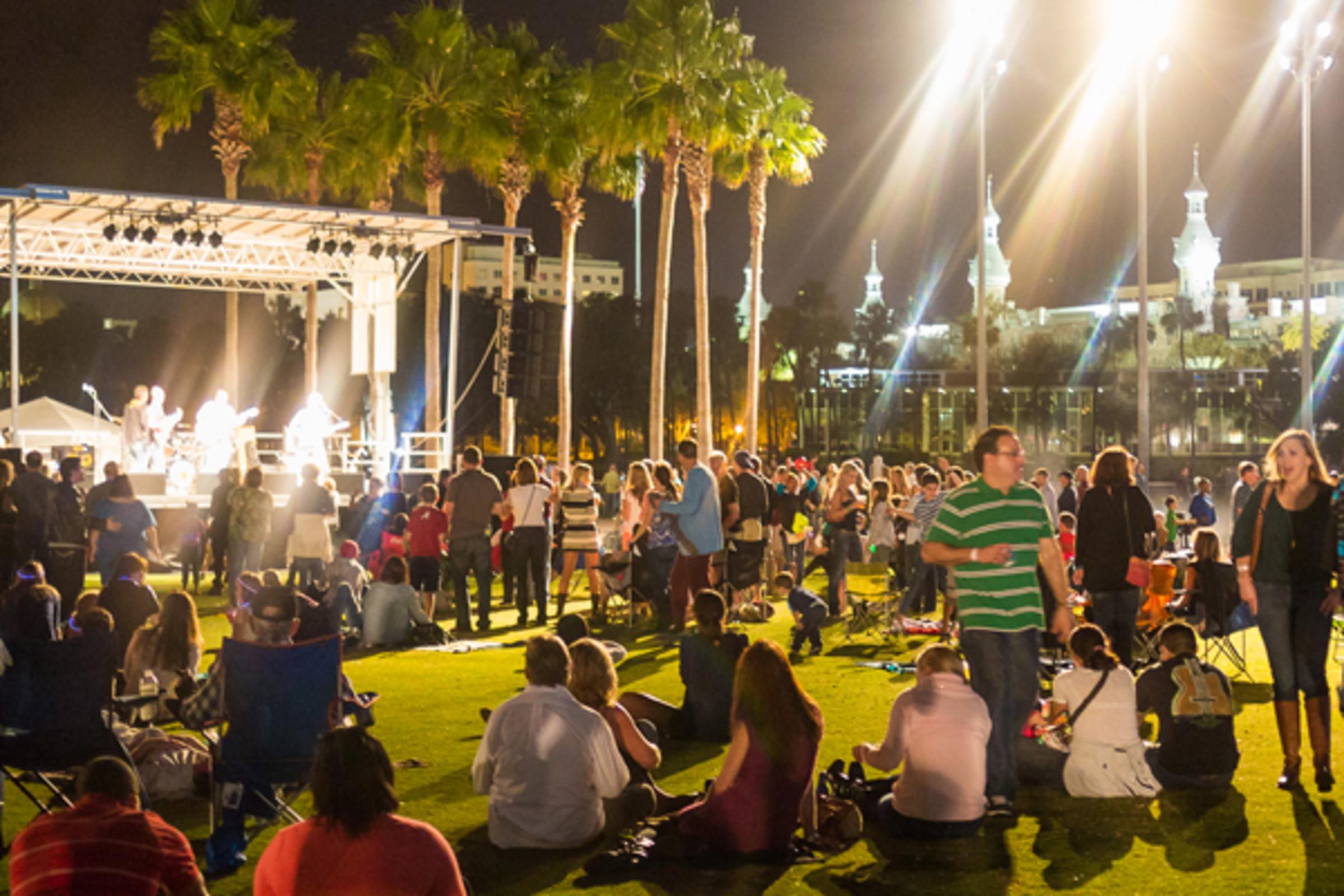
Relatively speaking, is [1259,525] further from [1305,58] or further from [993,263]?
[993,263]

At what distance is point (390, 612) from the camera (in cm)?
1303

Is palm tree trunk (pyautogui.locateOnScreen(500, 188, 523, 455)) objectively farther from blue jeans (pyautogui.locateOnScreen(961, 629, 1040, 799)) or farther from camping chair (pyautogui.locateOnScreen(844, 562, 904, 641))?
blue jeans (pyautogui.locateOnScreen(961, 629, 1040, 799))

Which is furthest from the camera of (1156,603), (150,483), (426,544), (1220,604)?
(150,483)

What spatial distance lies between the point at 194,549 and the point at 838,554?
30.3 feet

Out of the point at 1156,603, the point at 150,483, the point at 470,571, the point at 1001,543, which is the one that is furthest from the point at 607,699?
the point at 150,483

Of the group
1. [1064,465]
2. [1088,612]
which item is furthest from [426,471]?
[1064,465]

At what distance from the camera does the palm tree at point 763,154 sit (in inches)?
1227

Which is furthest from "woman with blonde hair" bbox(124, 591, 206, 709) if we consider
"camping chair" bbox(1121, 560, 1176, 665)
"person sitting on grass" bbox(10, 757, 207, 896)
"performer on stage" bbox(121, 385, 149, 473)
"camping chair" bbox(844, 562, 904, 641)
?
"performer on stage" bbox(121, 385, 149, 473)

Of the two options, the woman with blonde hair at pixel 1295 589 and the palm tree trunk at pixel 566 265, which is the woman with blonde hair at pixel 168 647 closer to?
the woman with blonde hair at pixel 1295 589

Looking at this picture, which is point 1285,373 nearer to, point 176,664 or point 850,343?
point 850,343

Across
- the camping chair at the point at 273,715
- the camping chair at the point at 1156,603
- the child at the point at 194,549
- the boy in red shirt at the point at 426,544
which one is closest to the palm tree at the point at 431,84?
the child at the point at 194,549

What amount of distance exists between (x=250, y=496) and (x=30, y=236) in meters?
11.9

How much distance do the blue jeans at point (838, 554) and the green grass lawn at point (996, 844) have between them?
560 cm

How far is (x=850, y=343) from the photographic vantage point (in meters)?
94.2
